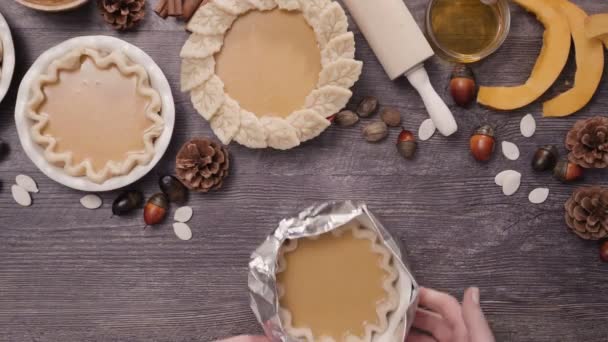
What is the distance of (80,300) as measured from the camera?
4.59ft

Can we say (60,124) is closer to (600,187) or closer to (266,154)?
(266,154)

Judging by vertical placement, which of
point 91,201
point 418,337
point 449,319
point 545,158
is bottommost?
point 418,337

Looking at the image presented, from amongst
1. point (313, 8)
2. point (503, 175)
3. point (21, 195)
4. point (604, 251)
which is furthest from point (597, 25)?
point (21, 195)

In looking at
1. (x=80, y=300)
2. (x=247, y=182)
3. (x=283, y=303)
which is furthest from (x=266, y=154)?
(x=80, y=300)

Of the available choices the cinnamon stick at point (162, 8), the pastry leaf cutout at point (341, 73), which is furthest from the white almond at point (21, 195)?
the pastry leaf cutout at point (341, 73)

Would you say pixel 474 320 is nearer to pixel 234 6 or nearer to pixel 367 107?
pixel 367 107

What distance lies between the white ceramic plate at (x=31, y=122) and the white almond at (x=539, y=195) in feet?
2.81

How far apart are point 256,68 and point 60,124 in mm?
460

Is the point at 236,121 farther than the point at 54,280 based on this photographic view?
No

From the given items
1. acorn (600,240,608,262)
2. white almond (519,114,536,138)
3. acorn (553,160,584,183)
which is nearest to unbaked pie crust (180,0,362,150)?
white almond (519,114,536,138)

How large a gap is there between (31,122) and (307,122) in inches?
24.3

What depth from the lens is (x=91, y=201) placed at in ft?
4.50

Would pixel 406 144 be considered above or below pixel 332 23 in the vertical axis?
below

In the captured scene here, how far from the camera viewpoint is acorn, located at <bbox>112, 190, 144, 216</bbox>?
134 cm
